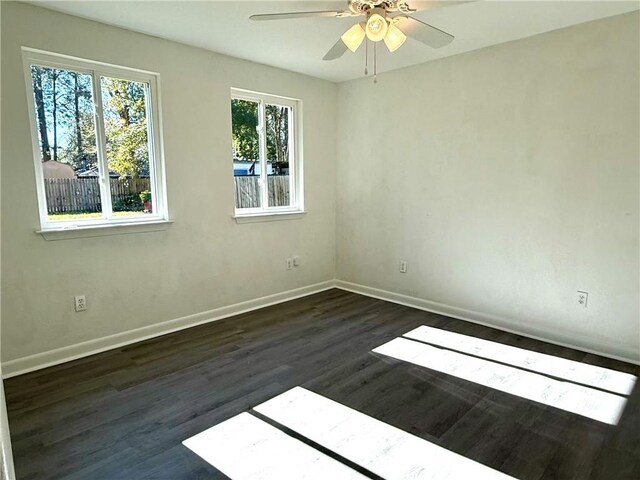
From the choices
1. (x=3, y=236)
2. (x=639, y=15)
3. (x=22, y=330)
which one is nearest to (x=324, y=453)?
(x=22, y=330)

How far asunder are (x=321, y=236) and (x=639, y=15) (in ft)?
11.1

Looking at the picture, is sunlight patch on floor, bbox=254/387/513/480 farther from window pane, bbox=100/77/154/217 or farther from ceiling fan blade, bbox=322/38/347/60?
ceiling fan blade, bbox=322/38/347/60

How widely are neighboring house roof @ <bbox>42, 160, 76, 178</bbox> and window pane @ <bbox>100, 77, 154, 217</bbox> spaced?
0.92ft

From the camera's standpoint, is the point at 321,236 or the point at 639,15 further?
the point at 321,236

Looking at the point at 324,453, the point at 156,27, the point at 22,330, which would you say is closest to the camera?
the point at 324,453

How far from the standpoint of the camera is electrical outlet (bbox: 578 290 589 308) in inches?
121

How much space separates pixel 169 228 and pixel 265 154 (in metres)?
1.34

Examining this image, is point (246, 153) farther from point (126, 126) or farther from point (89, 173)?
point (89, 173)

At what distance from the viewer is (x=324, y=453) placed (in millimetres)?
1930

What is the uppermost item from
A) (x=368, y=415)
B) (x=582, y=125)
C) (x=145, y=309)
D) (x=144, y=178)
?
(x=582, y=125)

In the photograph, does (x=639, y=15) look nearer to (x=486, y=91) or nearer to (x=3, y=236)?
(x=486, y=91)

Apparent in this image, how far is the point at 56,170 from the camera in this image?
2846 mm

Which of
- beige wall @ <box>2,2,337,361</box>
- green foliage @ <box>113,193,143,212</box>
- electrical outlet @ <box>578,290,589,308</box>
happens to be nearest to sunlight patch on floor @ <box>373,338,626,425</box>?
electrical outlet @ <box>578,290,589,308</box>

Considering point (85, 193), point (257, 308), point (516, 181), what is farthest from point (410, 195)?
point (85, 193)
